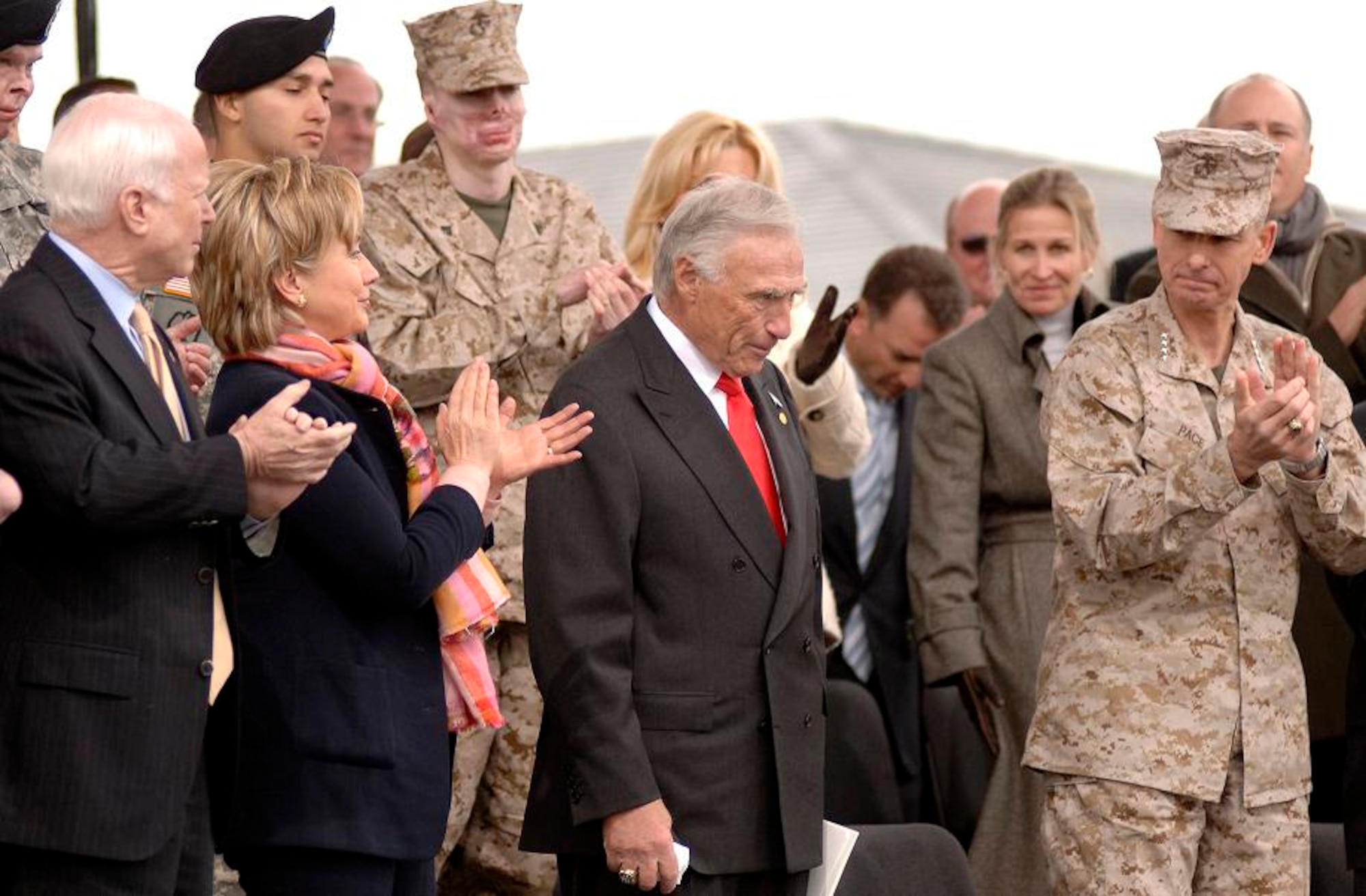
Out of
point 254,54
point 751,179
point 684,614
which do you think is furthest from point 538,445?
point 751,179

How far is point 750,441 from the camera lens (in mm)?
4207

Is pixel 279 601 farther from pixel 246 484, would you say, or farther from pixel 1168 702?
pixel 1168 702

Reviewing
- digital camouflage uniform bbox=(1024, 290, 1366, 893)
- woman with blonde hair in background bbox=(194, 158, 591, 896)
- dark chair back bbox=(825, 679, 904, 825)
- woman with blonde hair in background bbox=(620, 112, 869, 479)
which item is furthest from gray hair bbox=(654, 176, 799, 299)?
dark chair back bbox=(825, 679, 904, 825)

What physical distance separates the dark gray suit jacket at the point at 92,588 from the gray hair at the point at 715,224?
109 cm

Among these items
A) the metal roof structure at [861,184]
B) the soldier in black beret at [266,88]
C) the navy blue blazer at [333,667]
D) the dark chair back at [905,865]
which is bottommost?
the metal roof structure at [861,184]

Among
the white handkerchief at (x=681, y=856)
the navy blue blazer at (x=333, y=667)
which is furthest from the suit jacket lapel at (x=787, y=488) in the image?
the navy blue blazer at (x=333, y=667)

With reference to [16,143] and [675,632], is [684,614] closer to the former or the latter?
[675,632]

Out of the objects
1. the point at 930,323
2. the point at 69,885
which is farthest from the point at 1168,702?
the point at 930,323

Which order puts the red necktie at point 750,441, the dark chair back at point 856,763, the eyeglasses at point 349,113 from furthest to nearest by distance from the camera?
the eyeglasses at point 349,113
the dark chair back at point 856,763
the red necktie at point 750,441

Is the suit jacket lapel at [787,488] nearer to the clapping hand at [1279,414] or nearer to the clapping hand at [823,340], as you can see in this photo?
the clapping hand at [1279,414]

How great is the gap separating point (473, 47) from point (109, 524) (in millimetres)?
2212

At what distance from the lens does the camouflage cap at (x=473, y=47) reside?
5.18m

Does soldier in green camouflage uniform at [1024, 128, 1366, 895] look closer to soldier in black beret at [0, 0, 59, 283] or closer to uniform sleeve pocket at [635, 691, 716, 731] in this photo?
uniform sleeve pocket at [635, 691, 716, 731]

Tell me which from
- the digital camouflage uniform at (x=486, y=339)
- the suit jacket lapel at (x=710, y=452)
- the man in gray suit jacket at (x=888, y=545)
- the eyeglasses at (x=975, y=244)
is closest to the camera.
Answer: the suit jacket lapel at (x=710, y=452)
